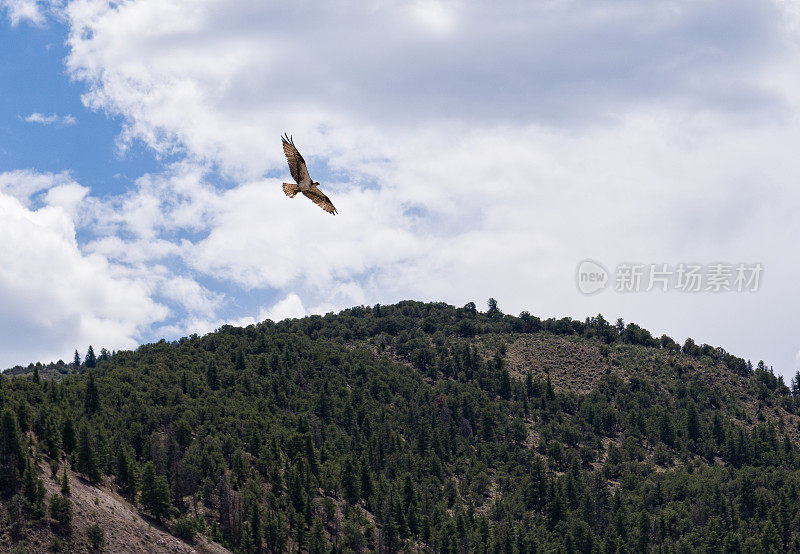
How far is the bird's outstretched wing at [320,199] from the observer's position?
184ft

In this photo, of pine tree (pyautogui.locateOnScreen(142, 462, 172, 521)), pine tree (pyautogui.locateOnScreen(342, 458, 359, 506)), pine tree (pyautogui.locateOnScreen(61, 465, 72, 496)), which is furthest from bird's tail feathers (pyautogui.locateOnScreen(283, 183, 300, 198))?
pine tree (pyautogui.locateOnScreen(342, 458, 359, 506))

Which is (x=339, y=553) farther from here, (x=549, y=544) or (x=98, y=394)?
(x=98, y=394)

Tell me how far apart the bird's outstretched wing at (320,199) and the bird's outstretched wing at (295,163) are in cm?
89

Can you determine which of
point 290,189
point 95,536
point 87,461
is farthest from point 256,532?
point 290,189

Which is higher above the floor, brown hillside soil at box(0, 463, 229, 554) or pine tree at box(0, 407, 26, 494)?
pine tree at box(0, 407, 26, 494)

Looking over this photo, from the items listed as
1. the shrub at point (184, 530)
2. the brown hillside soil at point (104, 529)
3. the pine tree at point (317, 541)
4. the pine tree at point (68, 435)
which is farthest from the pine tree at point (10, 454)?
the pine tree at point (317, 541)

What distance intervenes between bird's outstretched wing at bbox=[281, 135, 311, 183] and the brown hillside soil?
286 feet

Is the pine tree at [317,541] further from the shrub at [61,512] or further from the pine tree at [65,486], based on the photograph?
the shrub at [61,512]

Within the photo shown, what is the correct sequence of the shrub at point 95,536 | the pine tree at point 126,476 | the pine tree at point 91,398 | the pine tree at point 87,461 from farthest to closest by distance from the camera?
the pine tree at point 91,398 → the pine tree at point 126,476 → the pine tree at point 87,461 → the shrub at point 95,536

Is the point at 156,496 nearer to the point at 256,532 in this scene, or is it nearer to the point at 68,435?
the point at 256,532

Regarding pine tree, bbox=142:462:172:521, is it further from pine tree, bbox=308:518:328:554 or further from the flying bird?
the flying bird

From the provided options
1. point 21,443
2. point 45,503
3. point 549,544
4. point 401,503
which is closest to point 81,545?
point 45,503

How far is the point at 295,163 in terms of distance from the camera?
54.1 meters

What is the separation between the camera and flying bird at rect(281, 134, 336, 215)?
53.7 meters
